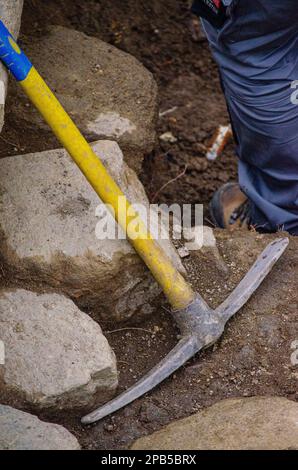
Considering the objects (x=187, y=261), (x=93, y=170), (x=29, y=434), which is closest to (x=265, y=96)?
(x=187, y=261)

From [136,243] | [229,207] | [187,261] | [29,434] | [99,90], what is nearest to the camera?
[29,434]

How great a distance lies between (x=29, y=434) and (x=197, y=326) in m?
0.65

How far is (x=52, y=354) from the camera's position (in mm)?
2213

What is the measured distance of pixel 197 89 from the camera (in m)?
3.90

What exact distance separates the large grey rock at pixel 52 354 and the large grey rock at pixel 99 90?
2.63 feet

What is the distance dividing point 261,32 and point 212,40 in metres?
0.26

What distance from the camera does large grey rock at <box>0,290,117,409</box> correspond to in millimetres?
2148

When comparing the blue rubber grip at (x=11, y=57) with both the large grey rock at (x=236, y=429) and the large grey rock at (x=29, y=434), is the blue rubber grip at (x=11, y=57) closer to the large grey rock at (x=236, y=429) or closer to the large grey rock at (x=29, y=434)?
the large grey rock at (x=29, y=434)

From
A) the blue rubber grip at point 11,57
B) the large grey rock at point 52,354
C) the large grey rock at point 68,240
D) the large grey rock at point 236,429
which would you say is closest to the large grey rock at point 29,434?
the large grey rock at point 52,354

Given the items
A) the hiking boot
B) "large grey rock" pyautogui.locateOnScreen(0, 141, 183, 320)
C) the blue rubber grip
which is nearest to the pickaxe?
the blue rubber grip

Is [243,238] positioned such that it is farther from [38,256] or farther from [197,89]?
[197,89]

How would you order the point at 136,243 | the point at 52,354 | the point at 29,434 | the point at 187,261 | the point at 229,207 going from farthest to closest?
the point at 229,207, the point at 187,261, the point at 136,243, the point at 52,354, the point at 29,434

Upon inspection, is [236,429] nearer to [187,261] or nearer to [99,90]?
[187,261]
